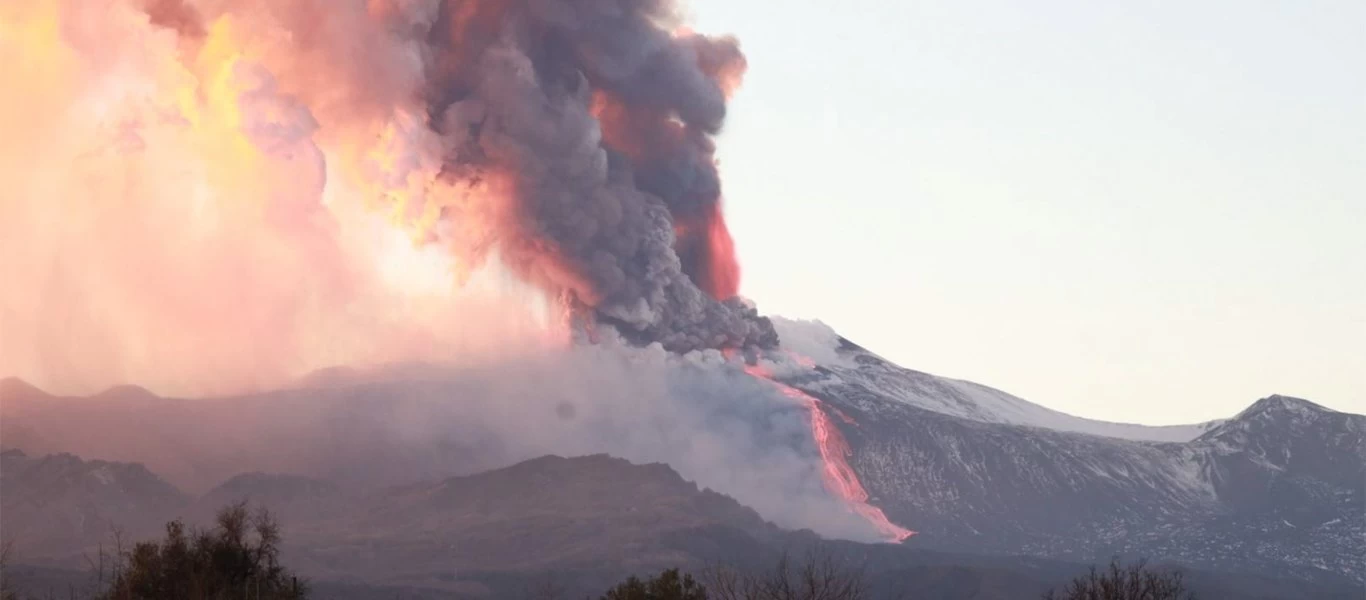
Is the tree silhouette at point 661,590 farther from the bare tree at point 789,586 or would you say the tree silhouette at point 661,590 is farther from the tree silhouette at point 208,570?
the tree silhouette at point 208,570

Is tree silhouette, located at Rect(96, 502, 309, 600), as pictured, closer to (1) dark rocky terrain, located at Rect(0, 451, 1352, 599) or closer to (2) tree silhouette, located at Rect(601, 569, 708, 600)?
(2) tree silhouette, located at Rect(601, 569, 708, 600)

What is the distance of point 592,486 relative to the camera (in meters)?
190

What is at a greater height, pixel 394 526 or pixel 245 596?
pixel 394 526

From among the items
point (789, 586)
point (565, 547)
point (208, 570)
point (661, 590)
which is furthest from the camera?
point (565, 547)

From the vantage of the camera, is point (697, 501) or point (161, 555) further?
point (697, 501)

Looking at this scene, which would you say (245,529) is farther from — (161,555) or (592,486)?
(592,486)

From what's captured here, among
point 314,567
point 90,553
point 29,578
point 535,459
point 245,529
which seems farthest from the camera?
point 535,459

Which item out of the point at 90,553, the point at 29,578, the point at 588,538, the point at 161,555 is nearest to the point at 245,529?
the point at 161,555

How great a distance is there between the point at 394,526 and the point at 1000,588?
2470 inches

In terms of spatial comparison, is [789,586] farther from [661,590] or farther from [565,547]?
[565,547]

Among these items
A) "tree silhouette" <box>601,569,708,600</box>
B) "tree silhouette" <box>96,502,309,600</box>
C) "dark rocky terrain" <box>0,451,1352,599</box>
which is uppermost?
"dark rocky terrain" <box>0,451,1352,599</box>

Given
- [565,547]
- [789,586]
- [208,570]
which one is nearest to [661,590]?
[208,570]

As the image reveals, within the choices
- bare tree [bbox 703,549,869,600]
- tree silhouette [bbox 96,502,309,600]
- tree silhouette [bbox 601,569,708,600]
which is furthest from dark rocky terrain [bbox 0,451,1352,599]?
tree silhouette [bbox 601,569,708,600]

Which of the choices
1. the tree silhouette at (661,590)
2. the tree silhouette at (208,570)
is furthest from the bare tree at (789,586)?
the tree silhouette at (208,570)
